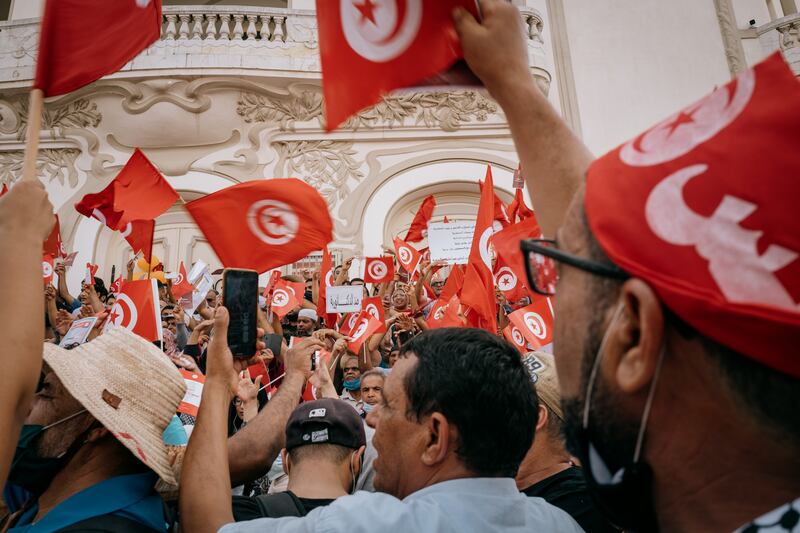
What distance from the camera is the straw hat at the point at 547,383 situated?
6.24 ft

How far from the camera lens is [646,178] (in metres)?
0.63

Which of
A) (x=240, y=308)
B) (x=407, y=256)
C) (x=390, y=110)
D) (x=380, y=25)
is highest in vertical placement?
(x=390, y=110)

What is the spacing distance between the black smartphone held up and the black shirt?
0.96 m

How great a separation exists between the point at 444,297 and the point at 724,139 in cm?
413

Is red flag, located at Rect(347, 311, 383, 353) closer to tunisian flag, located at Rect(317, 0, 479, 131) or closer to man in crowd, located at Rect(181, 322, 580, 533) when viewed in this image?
man in crowd, located at Rect(181, 322, 580, 533)

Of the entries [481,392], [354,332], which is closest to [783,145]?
[481,392]

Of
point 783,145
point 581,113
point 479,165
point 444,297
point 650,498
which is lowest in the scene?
point 650,498

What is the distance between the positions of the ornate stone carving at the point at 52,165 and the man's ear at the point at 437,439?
9273 mm

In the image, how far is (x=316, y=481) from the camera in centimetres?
164

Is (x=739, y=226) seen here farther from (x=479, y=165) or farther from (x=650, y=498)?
(x=479, y=165)

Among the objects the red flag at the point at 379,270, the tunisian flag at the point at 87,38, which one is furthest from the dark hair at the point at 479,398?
the red flag at the point at 379,270

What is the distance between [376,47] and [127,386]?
38.4 inches

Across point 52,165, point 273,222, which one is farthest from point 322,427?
point 52,165

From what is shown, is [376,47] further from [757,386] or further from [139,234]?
[139,234]
